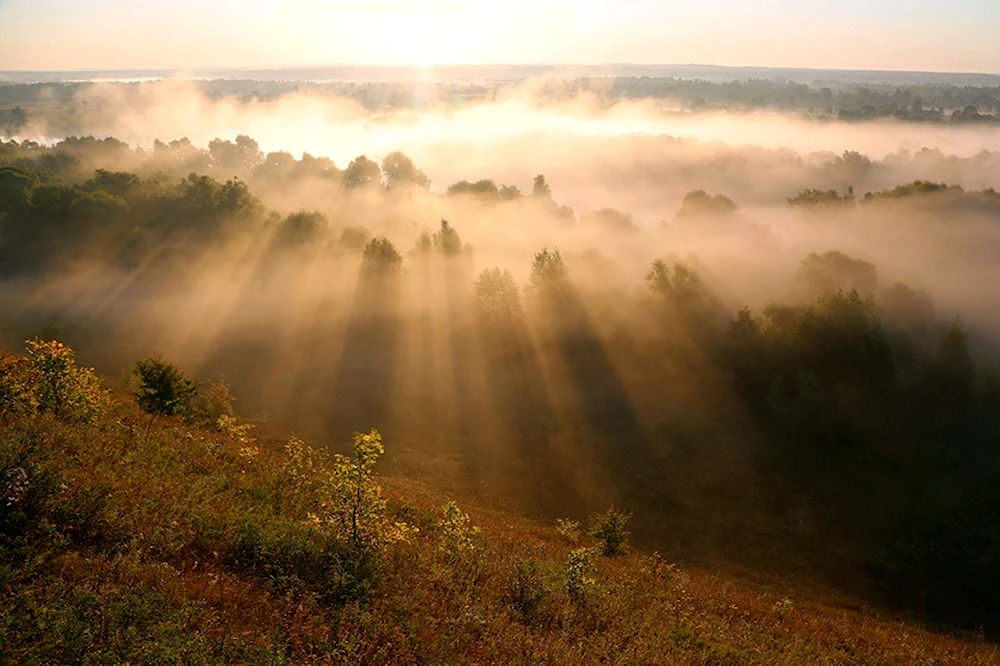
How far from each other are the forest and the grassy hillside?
19199 millimetres

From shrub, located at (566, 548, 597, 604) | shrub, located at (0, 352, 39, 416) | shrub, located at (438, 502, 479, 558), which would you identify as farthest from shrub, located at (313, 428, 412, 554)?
shrub, located at (0, 352, 39, 416)

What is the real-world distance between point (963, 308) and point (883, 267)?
47.7 ft

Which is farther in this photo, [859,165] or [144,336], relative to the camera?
[859,165]

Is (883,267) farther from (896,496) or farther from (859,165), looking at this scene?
(859,165)

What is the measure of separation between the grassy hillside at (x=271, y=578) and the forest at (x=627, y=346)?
19.2 m

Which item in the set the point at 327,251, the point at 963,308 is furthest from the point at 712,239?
the point at 327,251

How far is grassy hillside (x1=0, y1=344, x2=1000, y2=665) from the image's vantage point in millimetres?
→ 9945

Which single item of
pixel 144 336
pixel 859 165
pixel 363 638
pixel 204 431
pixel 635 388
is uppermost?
pixel 859 165

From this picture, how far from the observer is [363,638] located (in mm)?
11344

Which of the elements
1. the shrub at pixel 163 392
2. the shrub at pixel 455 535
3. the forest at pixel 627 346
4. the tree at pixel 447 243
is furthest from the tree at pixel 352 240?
the shrub at pixel 455 535

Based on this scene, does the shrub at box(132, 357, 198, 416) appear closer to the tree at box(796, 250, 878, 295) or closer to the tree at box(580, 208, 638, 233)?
the tree at box(796, 250, 878, 295)

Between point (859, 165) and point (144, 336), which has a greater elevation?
point (859, 165)

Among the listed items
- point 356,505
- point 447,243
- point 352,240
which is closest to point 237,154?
point 352,240

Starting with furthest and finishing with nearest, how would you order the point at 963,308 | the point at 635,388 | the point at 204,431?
the point at 963,308 < the point at 635,388 < the point at 204,431
